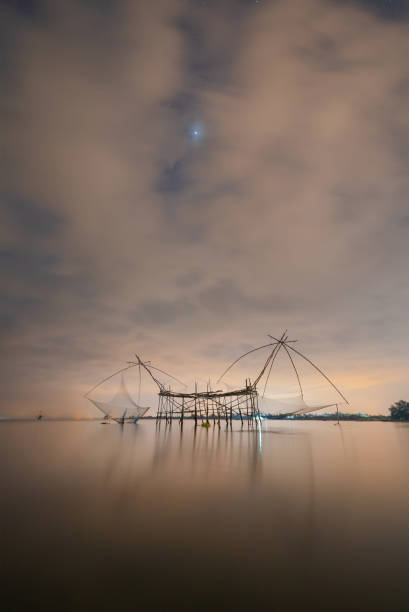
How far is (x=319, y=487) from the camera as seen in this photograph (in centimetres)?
850

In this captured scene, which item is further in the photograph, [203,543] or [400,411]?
[400,411]

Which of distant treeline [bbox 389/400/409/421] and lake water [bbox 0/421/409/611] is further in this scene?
distant treeline [bbox 389/400/409/421]

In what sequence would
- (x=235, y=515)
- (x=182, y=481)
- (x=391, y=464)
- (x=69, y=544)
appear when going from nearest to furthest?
(x=69, y=544) → (x=235, y=515) → (x=182, y=481) → (x=391, y=464)

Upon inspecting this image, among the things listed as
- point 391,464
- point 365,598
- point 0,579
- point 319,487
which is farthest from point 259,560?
point 391,464

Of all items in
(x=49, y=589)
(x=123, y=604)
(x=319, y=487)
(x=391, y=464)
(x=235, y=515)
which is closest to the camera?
(x=123, y=604)

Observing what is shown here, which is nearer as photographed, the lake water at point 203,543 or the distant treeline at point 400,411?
the lake water at point 203,543

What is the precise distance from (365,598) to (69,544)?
443cm

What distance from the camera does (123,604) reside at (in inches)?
119

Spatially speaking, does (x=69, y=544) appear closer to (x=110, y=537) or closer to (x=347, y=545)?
(x=110, y=537)

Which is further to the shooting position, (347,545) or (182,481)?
(182,481)

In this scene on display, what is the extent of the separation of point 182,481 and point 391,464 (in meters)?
10.9

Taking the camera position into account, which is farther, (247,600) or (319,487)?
(319,487)

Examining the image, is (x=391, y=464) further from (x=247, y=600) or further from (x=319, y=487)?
(x=247, y=600)

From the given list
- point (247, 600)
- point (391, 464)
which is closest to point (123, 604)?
point (247, 600)
